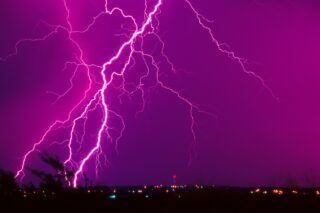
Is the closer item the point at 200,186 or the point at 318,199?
the point at 318,199

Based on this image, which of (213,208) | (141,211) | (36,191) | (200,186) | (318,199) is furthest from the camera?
(200,186)

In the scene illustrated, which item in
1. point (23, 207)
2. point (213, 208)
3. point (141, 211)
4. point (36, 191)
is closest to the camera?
point (23, 207)

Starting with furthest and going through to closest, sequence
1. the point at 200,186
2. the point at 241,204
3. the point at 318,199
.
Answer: the point at 200,186 → the point at 318,199 → the point at 241,204

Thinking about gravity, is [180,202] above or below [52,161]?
below

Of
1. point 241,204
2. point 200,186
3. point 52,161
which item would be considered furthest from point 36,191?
point 200,186

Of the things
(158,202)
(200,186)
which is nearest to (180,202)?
(158,202)

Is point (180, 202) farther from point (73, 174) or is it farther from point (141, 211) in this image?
point (73, 174)

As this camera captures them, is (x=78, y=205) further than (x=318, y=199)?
No

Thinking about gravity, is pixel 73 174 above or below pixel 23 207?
above

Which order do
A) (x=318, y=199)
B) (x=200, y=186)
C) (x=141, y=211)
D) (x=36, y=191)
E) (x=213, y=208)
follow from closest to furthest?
(x=36, y=191)
(x=141, y=211)
(x=213, y=208)
(x=318, y=199)
(x=200, y=186)

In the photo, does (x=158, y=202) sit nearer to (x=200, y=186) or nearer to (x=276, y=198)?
(x=276, y=198)
